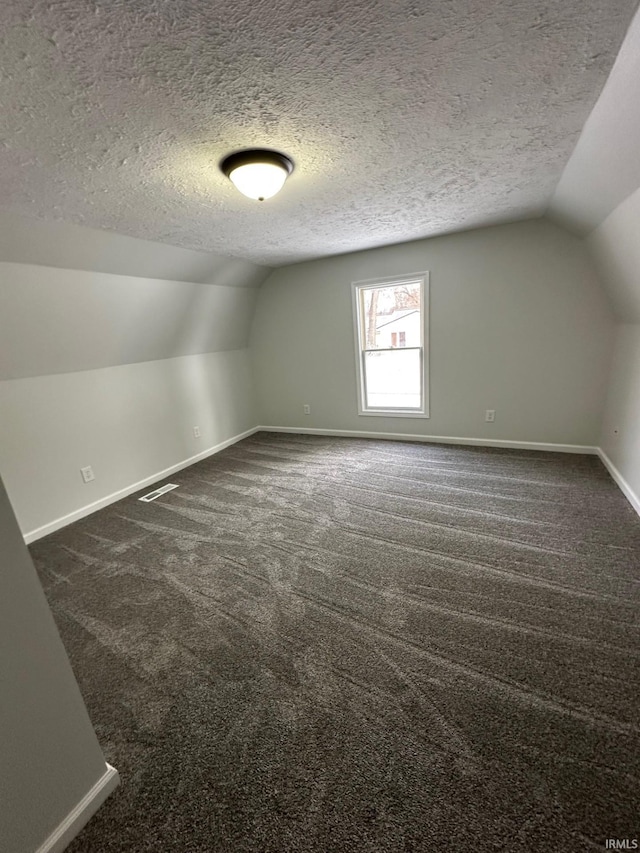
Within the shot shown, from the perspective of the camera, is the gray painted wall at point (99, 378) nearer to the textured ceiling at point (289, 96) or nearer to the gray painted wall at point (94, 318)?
the gray painted wall at point (94, 318)

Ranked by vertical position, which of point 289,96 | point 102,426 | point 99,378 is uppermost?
point 289,96

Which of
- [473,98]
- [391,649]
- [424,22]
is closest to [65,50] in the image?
[424,22]

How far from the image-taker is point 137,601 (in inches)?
77.5

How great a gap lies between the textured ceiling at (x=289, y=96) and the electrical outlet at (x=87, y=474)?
77.8 inches

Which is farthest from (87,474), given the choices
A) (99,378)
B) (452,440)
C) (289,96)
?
(452,440)

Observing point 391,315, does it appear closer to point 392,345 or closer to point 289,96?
point 392,345

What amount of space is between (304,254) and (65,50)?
9.42ft

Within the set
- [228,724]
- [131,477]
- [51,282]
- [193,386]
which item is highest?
[51,282]

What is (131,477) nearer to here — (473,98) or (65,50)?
(65,50)

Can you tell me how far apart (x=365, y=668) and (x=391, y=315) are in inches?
139

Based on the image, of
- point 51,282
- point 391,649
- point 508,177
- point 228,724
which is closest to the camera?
point 228,724

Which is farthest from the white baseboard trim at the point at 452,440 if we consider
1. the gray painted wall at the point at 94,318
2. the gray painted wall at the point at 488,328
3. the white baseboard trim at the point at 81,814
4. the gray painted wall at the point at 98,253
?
the white baseboard trim at the point at 81,814

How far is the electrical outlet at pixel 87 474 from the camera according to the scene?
3.01m

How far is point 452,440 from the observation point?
12.9 ft
